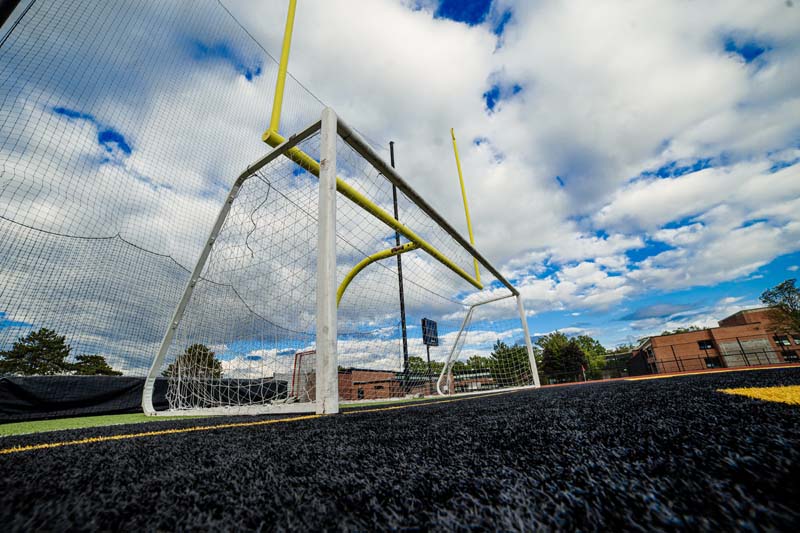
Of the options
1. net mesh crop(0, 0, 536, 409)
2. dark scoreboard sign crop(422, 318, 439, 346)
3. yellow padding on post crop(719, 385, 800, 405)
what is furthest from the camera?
dark scoreboard sign crop(422, 318, 439, 346)

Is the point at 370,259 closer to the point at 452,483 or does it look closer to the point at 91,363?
the point at 452,483

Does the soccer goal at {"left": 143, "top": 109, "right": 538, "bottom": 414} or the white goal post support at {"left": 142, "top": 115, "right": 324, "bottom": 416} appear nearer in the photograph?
the soccer goal at {"left": 143, "top": 109, "right": 538, "bottom": 414}

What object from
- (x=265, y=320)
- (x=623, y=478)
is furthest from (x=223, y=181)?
(x=623, y=478)

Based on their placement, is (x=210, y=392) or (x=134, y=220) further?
(x=134, y=220)

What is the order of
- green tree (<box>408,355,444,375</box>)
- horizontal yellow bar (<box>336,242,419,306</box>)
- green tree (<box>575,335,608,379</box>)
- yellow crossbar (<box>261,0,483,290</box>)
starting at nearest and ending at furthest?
1. yellow crossbar (<box>261,0,483,290</box>)
2. horizontal yellow bar (<box>336,242,419,306</box>)
3. green tree (<box>408,355,444,375</box>)
4. green tree (<box>575,335,608,379</box>)

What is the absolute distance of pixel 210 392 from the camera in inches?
141

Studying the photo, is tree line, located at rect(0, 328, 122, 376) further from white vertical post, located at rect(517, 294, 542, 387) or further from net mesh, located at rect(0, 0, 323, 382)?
white vertical post, located at rect(517, 294, 542, 387)

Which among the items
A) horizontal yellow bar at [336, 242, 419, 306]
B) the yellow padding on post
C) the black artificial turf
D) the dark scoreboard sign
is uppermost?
horizontal yellow bar at [336, 242, 419, 306]

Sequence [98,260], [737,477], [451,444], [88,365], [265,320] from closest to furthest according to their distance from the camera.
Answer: [737,477] → [451,444] → [265,320] → [98,260] → [88,365]

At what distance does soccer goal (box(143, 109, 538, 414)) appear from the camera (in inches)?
95.3

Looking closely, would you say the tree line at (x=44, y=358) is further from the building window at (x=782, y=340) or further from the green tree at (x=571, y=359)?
the building window at (x=782, y=340)

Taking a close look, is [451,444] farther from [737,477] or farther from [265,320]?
[265,320]

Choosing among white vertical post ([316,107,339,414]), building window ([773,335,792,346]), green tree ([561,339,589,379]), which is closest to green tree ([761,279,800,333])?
building window ([773,335,792,346])

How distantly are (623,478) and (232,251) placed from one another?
13.2 feet
